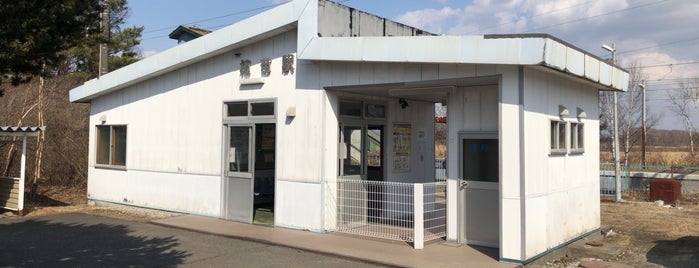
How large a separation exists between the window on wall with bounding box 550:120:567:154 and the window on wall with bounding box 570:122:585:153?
0.32m

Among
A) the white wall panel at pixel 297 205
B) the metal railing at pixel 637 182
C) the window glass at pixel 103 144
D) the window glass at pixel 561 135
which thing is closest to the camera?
the window glass at pixel 561 135

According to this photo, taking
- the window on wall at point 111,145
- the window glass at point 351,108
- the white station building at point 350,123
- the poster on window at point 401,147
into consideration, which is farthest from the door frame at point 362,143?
the window on wall at point 111,145

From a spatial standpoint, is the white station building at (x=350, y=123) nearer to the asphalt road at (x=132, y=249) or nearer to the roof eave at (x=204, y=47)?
the roof eave at (x=204, y=47)

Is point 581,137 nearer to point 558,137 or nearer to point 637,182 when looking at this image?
point 558,137

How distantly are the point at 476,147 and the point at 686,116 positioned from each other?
Answer: 3608 cm

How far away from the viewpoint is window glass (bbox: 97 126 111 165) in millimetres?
13242

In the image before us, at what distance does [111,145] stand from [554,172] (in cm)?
1050

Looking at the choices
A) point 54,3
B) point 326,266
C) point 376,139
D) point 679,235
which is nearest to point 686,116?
point 679,235

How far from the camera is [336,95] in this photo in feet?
30.0

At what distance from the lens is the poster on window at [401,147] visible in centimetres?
1037

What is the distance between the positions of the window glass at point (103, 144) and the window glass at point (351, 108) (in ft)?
23.1

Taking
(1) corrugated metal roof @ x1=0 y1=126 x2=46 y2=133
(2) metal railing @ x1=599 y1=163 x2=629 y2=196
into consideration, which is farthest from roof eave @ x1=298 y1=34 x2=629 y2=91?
(2) metal railing @ x1=599 y1=163 x2=629 y2=196

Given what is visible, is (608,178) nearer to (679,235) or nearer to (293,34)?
(679,235)

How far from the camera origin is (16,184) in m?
11.6
